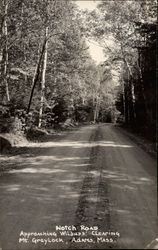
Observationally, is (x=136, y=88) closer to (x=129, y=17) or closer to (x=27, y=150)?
(x=129, y=17)

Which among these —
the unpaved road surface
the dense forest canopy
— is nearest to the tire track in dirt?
the unpaved road surface

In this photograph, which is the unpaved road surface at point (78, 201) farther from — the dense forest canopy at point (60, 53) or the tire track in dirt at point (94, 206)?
the dense forest canopy at point (60, 53)

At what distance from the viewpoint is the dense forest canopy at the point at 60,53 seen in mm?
22750

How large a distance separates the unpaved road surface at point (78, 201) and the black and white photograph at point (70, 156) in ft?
0.09

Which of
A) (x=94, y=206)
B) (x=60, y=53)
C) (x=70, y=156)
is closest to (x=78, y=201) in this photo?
(x=94, y=206)

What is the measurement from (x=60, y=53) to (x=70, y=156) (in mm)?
19906

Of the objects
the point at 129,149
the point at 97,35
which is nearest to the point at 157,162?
the point at 129,149

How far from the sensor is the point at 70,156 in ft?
57.8

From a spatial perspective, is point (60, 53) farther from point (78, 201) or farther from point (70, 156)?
point (78, 201)

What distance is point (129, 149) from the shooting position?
21203 mm

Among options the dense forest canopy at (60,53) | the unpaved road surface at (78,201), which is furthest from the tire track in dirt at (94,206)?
the dense forest canopy at (60,53)

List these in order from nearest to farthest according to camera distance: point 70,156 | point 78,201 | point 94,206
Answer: point 94,206, point 78,201, point 70,156

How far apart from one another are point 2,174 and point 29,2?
Result: 43.0 feet

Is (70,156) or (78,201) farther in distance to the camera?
(70,156)
